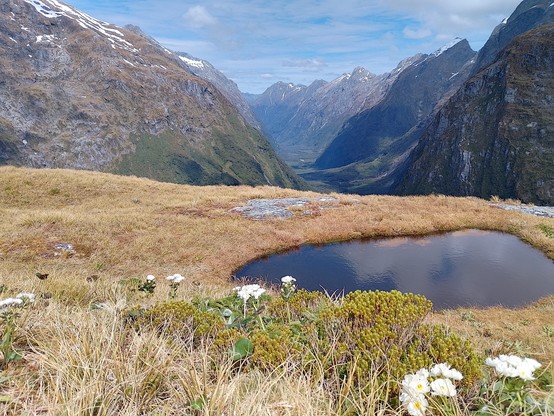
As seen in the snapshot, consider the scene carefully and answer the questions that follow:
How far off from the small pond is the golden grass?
1454 mm

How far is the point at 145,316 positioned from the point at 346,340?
3.59m

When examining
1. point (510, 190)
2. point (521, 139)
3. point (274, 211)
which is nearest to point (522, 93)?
point (521, 139)

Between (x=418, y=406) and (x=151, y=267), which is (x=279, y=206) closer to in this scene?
(x=151, y=267)

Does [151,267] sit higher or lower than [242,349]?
lower

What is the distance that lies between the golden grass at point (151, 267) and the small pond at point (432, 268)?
1.45 m

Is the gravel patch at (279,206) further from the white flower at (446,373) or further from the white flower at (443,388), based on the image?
the white flower at (443,388)

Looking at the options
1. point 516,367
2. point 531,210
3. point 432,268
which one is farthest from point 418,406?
point 531,210

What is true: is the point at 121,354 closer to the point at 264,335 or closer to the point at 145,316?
the point at 145,316

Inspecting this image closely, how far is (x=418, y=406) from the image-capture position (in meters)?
3.70

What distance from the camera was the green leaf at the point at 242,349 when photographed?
15.9 ft

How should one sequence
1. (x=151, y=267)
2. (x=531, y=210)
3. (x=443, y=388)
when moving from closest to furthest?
(x=443, y=388) < (x=151, y=267) < (x=531, y=210)

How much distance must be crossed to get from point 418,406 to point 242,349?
7.83ft

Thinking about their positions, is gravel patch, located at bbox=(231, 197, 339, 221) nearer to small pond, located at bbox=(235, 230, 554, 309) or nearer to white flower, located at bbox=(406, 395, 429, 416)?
small pond, located at bbox=(235, 230, 554, 309)

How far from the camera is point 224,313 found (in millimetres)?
6613
